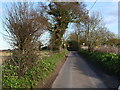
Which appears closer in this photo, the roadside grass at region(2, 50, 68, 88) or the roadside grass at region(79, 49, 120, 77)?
the roadside grass at region(2, 50, 68, 88)

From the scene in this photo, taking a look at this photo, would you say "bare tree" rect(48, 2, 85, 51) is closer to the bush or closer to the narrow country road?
the bush

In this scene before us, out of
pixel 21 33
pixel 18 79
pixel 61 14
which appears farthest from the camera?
pixel 61 14

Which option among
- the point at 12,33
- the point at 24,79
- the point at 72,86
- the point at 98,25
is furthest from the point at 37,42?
the point at 98,25

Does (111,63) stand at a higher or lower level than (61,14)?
lower

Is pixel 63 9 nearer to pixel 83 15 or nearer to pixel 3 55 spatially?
pixel 83 15

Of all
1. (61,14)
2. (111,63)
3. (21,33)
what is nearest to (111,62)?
(111,63)

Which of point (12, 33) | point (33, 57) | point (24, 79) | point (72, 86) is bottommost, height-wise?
point (72, 86)

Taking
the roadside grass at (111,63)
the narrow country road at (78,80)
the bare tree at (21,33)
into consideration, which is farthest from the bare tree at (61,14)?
the bare tree at (21,33)

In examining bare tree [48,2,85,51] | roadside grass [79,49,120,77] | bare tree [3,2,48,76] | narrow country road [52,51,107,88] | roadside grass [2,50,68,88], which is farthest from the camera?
bare tree [48,2,85,51]

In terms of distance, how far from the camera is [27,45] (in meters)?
5.09

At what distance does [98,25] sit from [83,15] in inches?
215

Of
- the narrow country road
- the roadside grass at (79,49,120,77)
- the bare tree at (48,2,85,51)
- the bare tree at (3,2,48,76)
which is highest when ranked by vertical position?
the bare tree at (48,2,85,51)

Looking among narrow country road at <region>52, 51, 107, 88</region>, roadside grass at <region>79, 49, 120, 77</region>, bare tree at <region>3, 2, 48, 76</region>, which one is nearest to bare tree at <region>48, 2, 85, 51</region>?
roadside grass at <region>79, 49, 120, 77</region>

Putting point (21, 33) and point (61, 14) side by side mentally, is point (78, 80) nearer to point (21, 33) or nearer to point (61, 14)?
point (21, 33)
